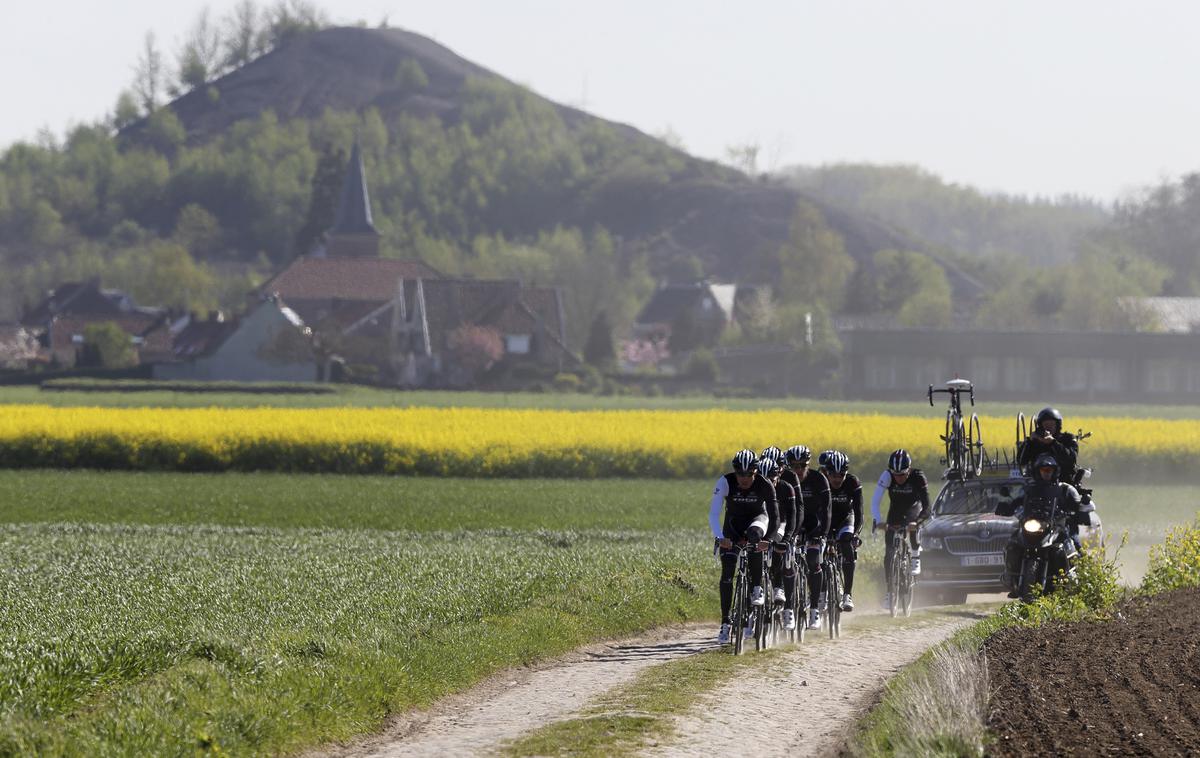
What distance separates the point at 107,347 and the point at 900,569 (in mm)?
114613

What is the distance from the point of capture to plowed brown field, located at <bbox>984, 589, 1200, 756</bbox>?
12547mm

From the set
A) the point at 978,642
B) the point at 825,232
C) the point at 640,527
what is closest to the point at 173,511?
the point at 640,527

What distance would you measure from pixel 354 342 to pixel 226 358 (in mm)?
10474

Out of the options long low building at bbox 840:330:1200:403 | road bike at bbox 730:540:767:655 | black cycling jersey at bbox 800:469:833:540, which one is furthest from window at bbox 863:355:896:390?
road bike at bbox 730:540:767:655

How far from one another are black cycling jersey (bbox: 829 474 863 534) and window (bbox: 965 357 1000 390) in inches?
3371

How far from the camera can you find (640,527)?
36.3 m

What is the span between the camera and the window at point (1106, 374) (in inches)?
4139

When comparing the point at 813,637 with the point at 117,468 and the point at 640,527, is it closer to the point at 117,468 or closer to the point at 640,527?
the point at 640,527

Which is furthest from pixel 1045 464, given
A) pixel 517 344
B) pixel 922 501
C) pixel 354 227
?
pixel 354 227

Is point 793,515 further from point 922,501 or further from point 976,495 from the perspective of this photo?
point 976,495

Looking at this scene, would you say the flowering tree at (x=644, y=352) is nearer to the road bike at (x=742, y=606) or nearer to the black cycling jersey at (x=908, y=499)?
the black cycling jersey at (x=908, y=499)

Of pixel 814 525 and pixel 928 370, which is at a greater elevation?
pixel 928 370

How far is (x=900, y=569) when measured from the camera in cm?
2338

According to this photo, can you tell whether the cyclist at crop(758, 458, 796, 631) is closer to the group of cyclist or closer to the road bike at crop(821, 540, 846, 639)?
the group of cyclist
